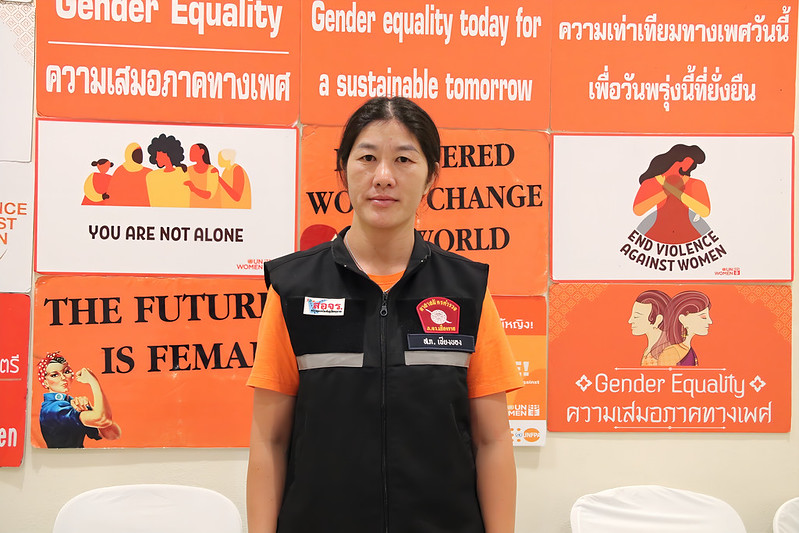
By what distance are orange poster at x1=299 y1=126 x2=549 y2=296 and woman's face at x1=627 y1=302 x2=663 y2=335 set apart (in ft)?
0.88

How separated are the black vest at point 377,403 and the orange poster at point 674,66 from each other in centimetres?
90

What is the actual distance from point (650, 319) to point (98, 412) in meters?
1.55

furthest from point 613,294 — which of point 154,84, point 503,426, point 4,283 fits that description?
point 4,283

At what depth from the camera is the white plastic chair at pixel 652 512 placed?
1689mm

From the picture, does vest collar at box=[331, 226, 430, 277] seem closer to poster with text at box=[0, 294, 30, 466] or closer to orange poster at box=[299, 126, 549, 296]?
orange poster at box=[299, 126, 549, 296]

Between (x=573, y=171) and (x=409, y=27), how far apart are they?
2.01ft

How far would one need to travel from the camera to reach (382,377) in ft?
3.53

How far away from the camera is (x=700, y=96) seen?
5.76 feet

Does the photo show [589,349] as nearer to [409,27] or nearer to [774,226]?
[774,226]

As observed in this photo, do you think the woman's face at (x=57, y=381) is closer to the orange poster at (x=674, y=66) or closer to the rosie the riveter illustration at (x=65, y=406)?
the rosie the riveter illustration at (x=65, y=406)

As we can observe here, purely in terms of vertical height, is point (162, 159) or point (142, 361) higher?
point (162, 159)

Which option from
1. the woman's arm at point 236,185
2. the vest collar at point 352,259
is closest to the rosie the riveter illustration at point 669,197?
the vest collar at point 352,259

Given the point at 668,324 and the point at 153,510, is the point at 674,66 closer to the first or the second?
the point at 668,324

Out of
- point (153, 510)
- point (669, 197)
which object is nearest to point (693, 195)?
point (669, 197)
